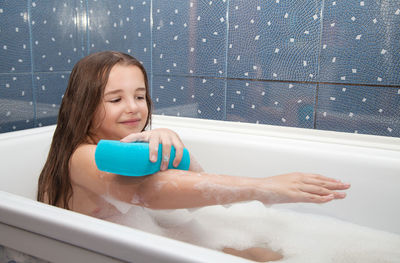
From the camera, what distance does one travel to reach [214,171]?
1.36 metres

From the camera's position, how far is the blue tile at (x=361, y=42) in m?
1.24

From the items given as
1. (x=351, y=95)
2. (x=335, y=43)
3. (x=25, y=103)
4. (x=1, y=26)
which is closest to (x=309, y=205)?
(x=351, y=95)

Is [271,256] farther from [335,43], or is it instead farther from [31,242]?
[335,43]

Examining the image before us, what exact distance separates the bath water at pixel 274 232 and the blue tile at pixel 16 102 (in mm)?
815

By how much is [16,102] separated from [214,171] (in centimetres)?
92

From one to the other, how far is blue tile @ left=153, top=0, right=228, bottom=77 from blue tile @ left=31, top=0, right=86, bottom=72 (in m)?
0.41

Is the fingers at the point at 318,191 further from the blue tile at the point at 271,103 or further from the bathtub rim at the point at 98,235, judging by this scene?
the blue tile at the point at 271,103

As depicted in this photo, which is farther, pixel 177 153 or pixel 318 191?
pixel 177 153

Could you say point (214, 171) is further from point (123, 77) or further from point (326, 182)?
point (326, 182)

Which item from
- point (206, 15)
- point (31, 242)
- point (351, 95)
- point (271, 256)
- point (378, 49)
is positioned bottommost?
point (271, 256)

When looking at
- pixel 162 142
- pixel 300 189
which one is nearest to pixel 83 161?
pixel 162 142

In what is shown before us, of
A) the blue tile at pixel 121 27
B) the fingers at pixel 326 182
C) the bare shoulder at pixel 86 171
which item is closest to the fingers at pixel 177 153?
the bare shoulder at pixel 86 171

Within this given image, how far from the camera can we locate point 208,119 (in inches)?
64.7

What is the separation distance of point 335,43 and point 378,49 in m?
0.16
